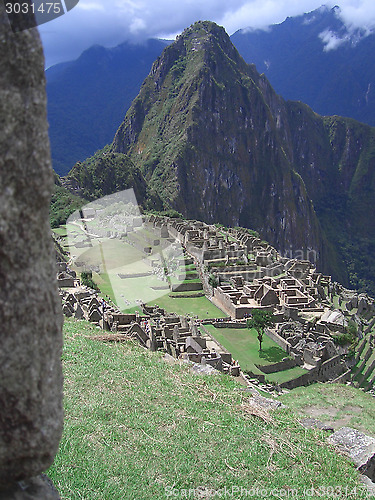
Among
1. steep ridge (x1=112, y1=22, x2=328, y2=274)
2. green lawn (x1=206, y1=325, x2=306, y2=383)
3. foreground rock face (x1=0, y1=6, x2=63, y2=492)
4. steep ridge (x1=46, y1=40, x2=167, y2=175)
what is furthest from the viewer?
steep ridge (x1=46, y1=40, x2=167, y2=175)

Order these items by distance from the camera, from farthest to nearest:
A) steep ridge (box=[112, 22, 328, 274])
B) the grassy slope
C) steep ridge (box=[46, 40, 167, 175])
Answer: steep ridge (box=[46, 40, 167, 175])
steep ridge (box=[112, 22, 328, 274])
the grassy slope

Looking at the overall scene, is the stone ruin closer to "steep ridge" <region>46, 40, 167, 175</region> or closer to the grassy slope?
the grassy slope

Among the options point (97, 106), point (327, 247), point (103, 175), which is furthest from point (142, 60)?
point (103, 175)

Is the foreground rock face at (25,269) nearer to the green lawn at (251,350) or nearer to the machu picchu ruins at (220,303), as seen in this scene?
the machu picchu ruins at (220,303)

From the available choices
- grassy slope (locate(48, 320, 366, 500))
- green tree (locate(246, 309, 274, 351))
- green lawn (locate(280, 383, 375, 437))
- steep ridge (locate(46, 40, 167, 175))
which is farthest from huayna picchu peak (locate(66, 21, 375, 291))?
grassy slope (locate(48, 320, 366, 500))

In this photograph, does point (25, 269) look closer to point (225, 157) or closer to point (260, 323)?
point (260, 323)
